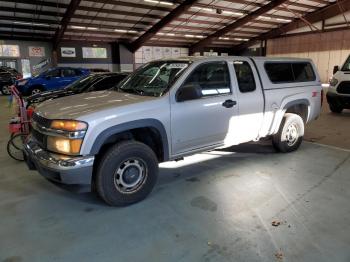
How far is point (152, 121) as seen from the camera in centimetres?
306

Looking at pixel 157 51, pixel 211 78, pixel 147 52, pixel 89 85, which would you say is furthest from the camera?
pixel 157 51

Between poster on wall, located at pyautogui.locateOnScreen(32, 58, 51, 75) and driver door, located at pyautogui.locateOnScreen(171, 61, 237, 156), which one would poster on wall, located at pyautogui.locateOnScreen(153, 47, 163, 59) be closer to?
poster on wall, located at pyautogui.locateOnScreen(32, 58, 51, 75)

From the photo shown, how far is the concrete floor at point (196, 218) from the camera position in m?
2.29

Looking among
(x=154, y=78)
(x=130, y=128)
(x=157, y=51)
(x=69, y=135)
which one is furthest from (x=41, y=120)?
(x=157, y=51)

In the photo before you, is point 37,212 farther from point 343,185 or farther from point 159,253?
point 343,185

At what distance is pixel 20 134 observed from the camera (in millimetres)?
4586

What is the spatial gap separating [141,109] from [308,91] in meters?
3.23

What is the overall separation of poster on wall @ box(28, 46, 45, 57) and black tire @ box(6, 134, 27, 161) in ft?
55.4

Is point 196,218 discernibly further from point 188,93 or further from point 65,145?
point 65,145

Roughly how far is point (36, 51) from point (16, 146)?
17.1 metres

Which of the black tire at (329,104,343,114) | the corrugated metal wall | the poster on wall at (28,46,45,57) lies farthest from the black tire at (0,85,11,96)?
the corrugated metal wall

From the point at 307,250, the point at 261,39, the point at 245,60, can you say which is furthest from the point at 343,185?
the point at 261,39

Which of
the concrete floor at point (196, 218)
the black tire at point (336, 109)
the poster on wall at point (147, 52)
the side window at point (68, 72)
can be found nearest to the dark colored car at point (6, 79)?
the side window at point (68, 72)

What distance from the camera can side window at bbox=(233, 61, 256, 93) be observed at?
3.86 m
